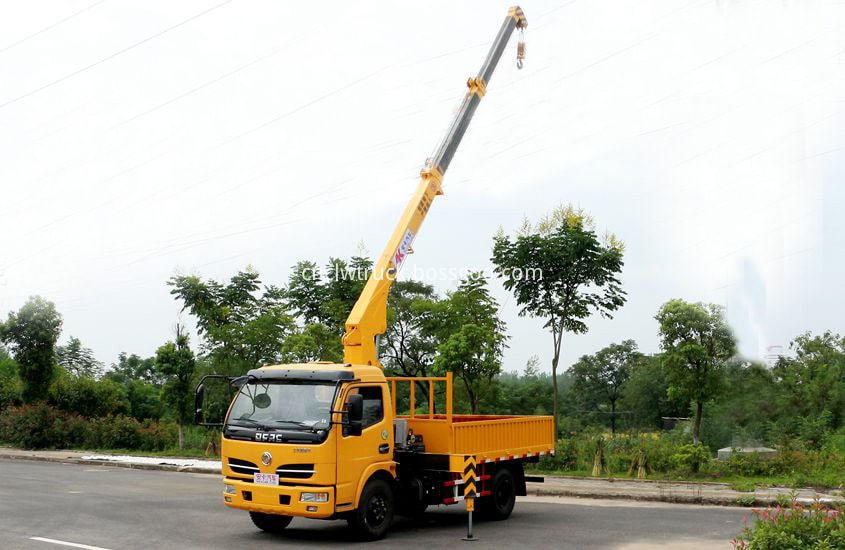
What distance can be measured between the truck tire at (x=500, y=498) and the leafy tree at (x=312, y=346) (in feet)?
41.7

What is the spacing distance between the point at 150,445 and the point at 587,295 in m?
17.6

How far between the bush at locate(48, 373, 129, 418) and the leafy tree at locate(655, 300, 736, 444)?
23719mm

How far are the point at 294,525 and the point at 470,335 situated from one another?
10.9 m

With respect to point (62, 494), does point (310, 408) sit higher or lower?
higher

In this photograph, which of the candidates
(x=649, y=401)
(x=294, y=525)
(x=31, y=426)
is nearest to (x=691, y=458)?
(x=294, y=525)

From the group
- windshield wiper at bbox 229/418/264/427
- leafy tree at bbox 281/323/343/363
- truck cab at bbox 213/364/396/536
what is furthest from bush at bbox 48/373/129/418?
truck cab at bbox 213/364/396/536

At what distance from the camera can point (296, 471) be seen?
1245cm

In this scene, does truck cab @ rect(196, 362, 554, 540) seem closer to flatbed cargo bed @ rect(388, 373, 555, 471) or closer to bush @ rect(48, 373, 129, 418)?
flatbed cargo bed @ rect(388, 373, 555, 471)

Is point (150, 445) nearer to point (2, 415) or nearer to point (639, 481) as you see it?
point (2, 415)

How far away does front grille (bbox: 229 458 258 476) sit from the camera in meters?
12.7

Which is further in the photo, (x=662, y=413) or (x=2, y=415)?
(x=662, y=413)

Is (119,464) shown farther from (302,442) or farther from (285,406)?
(302,442)

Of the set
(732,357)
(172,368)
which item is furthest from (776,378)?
(172,368)

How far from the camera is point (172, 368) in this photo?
30703mm
